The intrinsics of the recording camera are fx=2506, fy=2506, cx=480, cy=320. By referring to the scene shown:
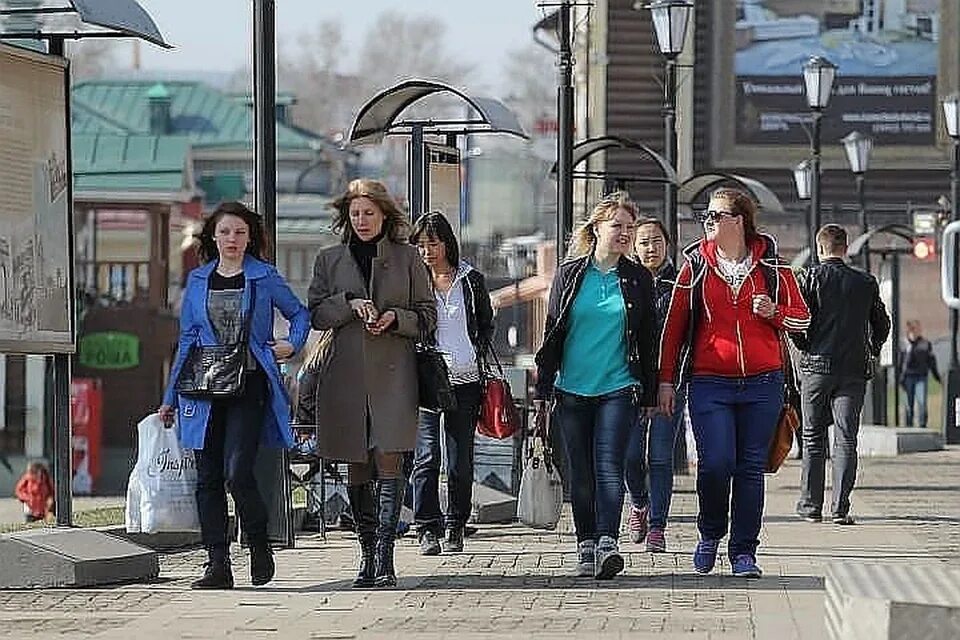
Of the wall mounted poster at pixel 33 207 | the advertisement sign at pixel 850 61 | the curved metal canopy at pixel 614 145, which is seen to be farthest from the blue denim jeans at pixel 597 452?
the advertisement sign at pixel 850 61

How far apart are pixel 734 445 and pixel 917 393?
1181 inches

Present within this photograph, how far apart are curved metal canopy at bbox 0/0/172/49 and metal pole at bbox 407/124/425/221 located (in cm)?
487

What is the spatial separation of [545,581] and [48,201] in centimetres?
299

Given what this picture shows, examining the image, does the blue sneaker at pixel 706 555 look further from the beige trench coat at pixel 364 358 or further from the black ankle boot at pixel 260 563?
the black ankle boot at pixel 260 563

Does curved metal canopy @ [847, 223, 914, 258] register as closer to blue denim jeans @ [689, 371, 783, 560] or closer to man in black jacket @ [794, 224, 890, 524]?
man in black jacket @ [794, 224, 890, 524]

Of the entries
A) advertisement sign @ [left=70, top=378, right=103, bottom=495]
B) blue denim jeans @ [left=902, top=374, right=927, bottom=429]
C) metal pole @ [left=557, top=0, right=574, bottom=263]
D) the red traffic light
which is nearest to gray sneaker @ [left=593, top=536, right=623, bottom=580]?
metal pole @ [left=557, top=0, right=574, bottom=263]

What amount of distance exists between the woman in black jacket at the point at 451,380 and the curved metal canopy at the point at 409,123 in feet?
9.15

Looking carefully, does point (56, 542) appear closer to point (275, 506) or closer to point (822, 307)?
point (275, 506)

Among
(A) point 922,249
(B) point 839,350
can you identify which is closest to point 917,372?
(A) point 922,249

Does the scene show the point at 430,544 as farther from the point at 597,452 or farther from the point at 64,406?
the point at 64,406

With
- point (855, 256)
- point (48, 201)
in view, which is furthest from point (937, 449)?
point (48, 201)

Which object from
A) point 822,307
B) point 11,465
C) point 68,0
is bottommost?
point 11,465

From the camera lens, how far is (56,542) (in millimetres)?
11648

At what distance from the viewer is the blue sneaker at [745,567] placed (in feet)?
38.2
